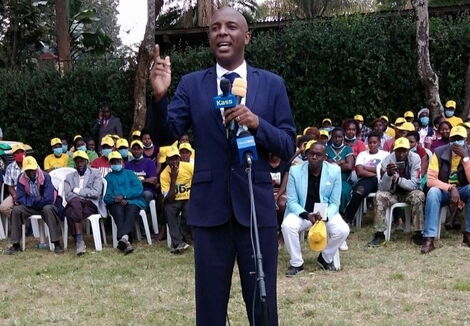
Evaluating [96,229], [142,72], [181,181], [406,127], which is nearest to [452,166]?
[406,127]

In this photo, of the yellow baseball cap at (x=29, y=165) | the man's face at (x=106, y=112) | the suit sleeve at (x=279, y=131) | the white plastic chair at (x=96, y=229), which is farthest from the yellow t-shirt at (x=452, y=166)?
the man's face at (x=106, y=112)

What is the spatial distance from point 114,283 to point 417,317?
3.01m

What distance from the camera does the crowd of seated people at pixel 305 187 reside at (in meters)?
7.04

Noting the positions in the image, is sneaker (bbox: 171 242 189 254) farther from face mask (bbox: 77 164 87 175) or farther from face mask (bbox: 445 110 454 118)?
face mask (bbox: 445 110 454 118)

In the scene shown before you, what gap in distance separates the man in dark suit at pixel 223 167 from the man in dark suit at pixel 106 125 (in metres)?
9.63

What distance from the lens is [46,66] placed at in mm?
14203

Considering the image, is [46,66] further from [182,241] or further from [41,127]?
[182,241]

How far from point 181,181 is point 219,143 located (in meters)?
5.70

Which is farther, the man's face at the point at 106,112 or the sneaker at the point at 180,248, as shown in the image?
the man's face at the point at 106,112

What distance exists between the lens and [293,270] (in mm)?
6695

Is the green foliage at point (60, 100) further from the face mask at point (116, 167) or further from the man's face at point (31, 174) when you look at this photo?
the man's face at point (31, 174)

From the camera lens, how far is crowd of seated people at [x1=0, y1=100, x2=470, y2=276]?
704cm

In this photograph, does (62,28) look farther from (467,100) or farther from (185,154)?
(467,100)

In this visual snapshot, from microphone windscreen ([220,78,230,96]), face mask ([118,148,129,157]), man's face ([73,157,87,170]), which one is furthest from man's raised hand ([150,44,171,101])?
face mask ([118,148,129,157])
